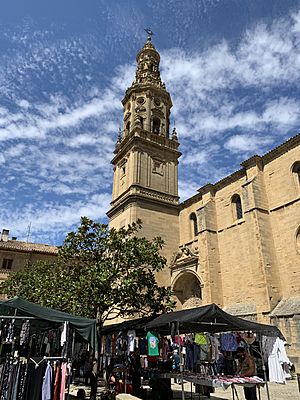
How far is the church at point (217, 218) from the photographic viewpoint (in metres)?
16.6

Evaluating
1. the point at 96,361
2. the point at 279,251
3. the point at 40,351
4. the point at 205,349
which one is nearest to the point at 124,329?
the point at 96,361

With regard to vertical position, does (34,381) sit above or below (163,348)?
below

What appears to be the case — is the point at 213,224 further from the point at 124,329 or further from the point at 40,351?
the point at 40,351

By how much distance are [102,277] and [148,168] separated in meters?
15.1

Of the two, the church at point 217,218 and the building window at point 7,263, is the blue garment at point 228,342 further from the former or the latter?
the building window at point 7,263

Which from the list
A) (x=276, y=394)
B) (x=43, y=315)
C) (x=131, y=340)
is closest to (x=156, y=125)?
(x=131, y=340)

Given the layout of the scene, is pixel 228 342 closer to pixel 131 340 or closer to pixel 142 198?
pixel 131 340

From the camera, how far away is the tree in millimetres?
11702

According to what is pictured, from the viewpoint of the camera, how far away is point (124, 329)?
1087cm

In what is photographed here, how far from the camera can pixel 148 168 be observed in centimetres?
2527

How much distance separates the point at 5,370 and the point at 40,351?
4.30m

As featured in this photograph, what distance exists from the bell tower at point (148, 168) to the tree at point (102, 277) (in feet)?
29.8

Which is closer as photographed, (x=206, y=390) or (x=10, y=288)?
(x=206, y=390)

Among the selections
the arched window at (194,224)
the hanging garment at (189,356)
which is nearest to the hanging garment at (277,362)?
the hanging garment at (189,356)
